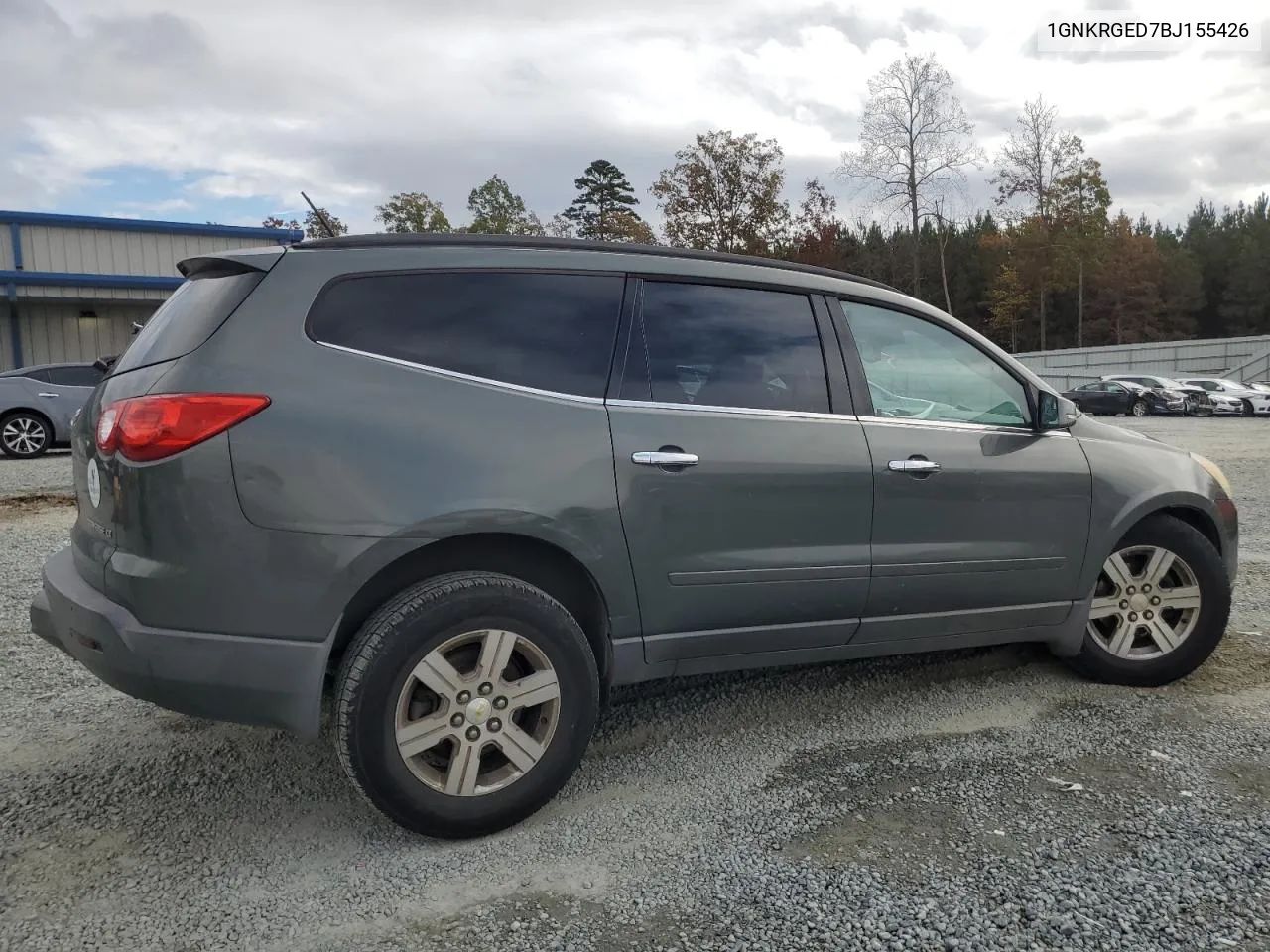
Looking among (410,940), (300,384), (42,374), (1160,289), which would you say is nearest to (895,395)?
(300,384)

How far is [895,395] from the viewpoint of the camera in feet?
11.7

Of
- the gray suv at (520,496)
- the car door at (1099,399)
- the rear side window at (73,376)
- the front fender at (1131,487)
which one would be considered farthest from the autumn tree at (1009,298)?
the gray suv at (520,496)

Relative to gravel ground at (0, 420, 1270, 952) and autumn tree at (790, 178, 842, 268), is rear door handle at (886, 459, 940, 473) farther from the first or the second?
autumn tree at (790, 178, 842, 268)

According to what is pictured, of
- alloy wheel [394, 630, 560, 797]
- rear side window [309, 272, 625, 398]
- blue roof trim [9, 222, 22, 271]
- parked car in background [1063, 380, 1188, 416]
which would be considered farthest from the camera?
parked car in background [1063, 380, 1188, 416]

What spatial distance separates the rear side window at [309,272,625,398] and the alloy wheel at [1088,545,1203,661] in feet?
8.16

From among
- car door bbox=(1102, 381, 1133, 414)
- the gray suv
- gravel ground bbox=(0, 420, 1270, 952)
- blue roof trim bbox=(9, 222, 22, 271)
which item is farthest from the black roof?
car door bbox=(1102, 381, 1133, 414)

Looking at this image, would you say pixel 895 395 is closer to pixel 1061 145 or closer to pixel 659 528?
pixel 659 528

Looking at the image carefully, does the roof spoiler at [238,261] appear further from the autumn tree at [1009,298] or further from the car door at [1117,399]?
the autumn tree at [1009,298]

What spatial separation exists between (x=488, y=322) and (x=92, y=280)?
20482mm

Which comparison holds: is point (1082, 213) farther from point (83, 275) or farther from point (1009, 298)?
point (83, 275)

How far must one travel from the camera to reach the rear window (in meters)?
2.66

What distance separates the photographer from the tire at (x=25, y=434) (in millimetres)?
13336

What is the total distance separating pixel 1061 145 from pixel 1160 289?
2995 centimetres

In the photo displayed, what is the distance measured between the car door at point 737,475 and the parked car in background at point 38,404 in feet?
42.1
